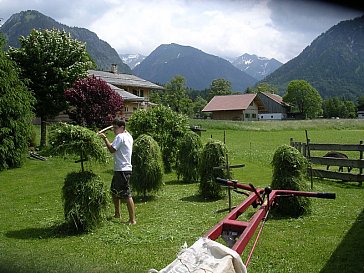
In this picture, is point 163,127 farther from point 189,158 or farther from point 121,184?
point 121,184

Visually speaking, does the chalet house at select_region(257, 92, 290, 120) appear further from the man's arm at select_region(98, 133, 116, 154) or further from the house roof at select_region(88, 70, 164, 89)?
→ the man's arm at select_region(98, 133, 116, 154)

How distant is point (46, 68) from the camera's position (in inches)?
819

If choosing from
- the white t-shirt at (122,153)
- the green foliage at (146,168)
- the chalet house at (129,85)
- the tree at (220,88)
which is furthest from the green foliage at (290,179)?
the tree at (220,88)

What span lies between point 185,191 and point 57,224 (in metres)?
3.92

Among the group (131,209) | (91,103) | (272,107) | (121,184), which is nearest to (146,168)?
(121,184)

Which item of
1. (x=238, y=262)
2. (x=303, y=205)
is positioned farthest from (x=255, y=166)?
(x=238, y=262)

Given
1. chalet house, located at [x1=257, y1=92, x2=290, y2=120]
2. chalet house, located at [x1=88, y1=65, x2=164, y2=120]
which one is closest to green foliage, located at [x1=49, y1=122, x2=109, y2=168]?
chalet house, located at [x1=88, y1=65, x2=164, y2=120]

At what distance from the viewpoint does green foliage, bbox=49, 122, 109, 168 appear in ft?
19.9

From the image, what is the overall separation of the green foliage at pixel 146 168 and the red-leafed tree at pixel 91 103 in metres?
10.2

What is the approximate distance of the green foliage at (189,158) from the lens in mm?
10906

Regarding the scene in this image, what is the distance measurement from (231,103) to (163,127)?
5071cm

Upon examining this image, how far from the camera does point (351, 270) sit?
14.1 feet

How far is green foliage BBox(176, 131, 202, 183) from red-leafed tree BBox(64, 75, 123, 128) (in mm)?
8499

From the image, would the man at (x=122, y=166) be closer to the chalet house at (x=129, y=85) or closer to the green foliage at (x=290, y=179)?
the green foliage at (x=290, y=179)
